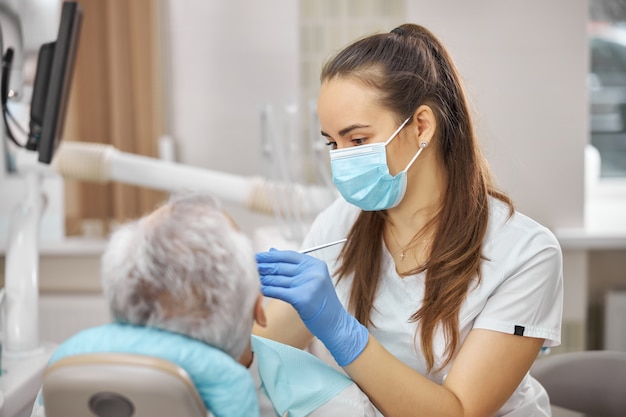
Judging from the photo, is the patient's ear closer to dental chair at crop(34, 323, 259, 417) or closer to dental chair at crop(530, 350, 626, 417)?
dental chair at crop(34, 323, 259, 417)

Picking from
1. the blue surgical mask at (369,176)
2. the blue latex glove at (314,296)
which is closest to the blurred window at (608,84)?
the blue surgical mask at (369,176)

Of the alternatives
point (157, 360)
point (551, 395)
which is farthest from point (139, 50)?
point (157, 360)

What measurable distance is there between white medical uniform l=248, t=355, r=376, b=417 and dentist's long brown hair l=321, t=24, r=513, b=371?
242mm

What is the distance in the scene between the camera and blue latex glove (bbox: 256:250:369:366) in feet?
3.56

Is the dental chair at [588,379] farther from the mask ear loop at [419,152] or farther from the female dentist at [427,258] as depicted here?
the mask ear loop at [419,152]

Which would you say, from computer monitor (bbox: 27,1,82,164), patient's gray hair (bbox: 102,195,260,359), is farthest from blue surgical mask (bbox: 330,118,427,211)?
computer monitor (bbox: 27,1,82,164)

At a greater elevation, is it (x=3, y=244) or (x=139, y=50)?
(x=139, y=50)

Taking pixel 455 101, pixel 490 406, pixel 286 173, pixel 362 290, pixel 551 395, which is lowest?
pixel 551 395

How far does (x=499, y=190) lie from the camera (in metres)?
1.41

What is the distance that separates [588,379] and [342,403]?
90 cm

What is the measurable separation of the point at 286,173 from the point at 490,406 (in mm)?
878

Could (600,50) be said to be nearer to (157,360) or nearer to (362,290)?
(362,290)

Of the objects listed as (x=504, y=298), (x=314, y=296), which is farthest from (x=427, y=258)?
(x=314, y=296)

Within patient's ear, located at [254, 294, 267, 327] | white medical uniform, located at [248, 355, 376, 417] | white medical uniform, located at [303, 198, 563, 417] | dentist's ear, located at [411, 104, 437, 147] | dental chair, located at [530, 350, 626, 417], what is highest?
dentist's ear, located at [411, 104, 437, 147]
